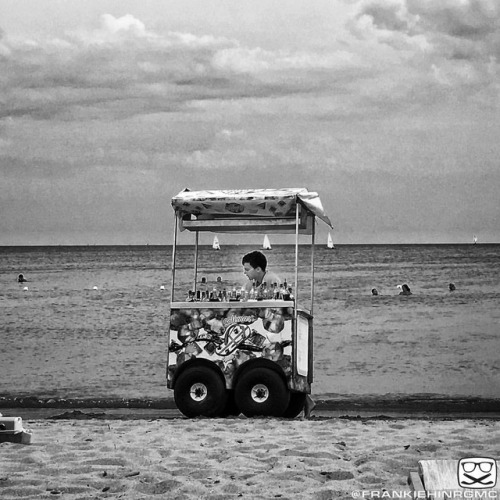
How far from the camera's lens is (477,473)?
248cm

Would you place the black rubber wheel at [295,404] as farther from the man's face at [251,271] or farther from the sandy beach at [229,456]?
the man's face at [251,271]

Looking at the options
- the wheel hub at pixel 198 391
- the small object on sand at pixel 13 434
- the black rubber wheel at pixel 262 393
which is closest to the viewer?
the small object on sand at pixel 13 434

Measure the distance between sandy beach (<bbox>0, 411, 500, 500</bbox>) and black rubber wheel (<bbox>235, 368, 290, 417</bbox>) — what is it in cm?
27

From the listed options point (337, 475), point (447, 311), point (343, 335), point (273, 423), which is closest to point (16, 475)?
point (337, 475)

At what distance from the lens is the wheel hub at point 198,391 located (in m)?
7.51

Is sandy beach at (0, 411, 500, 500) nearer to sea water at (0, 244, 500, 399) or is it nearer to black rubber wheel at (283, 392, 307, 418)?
black rubber wheel at (283, 392, 307, 418)

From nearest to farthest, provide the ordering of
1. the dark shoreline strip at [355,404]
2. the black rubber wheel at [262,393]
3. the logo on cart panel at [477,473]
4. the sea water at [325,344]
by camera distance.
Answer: the logo on cart panel at [477,473], the black rubber wheel at [262,393], the dark shoreline strip at [355,404], the sea water at [325,344]

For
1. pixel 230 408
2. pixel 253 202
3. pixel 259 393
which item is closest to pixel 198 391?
pixel 230 408

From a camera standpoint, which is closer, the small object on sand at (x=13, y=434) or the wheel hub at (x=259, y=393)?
the small object on sand at (x=13, y=434)

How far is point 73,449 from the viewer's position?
19.2 feet

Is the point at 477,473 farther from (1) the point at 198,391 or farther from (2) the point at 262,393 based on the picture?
(1) the point at 198,391

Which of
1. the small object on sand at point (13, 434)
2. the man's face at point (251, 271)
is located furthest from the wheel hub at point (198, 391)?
the small object on sand at point (13, 434)

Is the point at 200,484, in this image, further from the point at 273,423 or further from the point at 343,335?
the point at 343,335

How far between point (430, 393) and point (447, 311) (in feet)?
37.1
